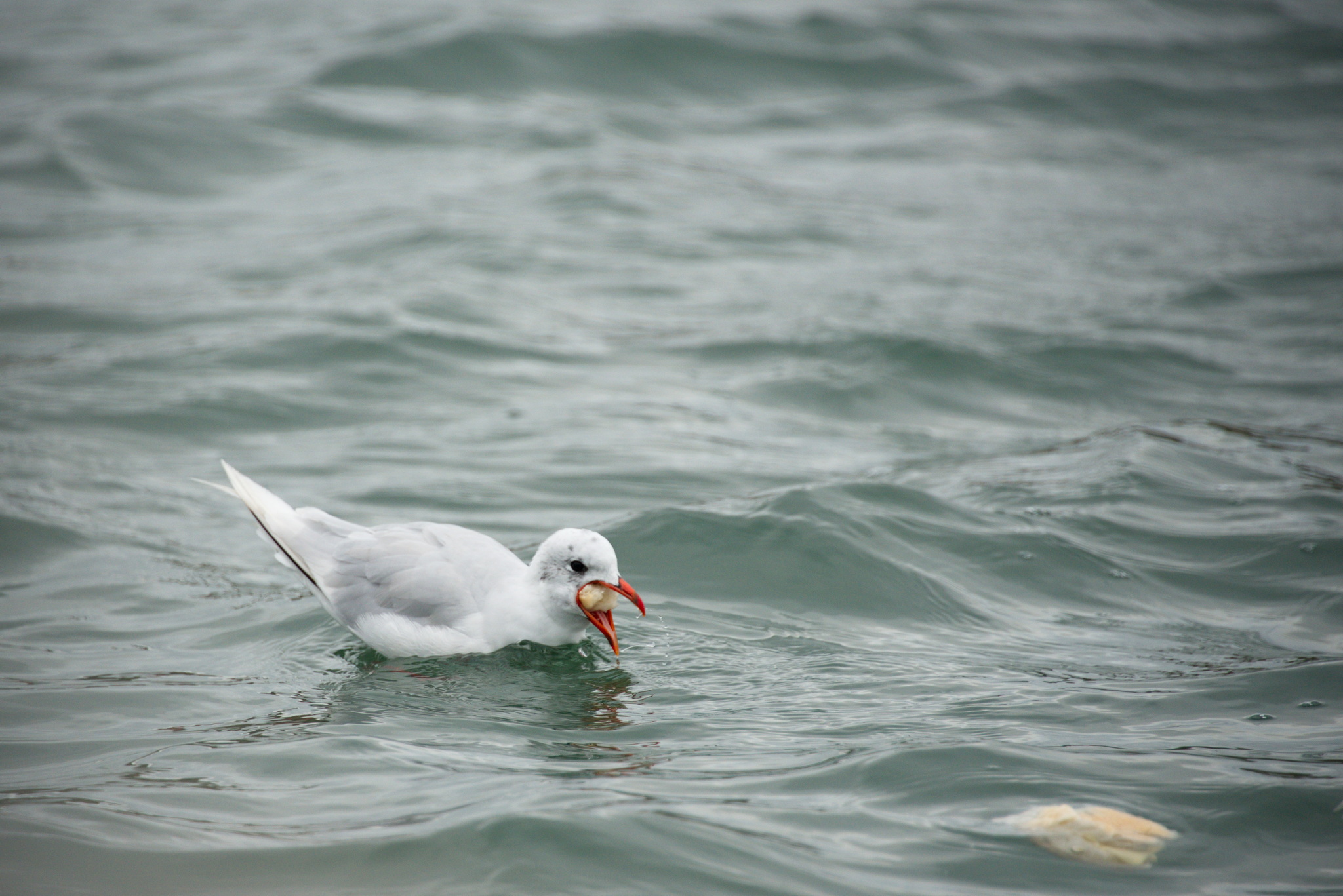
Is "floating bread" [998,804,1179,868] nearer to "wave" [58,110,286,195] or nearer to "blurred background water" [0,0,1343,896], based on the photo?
"blurred background water" [0,0,1343,896]

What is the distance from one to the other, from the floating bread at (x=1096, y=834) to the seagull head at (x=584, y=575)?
5.67 feet

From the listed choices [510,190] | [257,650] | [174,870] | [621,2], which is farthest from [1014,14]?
[174,870]

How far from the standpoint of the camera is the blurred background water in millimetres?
3881

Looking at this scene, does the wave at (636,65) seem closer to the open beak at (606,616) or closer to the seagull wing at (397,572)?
the seagull wing at (397,572)

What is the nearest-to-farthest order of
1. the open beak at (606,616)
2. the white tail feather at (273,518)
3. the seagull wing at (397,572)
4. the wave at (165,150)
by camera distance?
the open beak at (606,616), the seagull wing at (397,572), the white tail feather at (273,518), the wave at (165,150)

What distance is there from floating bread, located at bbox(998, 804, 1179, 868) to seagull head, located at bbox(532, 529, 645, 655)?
173 cm

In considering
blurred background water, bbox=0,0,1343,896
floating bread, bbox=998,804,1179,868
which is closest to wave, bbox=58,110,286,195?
blurred background water, bbox=0,0,1343,896

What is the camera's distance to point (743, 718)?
14.6 ft

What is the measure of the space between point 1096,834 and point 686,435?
4767 mm

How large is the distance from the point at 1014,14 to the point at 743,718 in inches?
697

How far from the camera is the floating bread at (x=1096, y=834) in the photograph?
11.9ft

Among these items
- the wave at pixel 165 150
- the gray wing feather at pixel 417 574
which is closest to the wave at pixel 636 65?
the wave at pixel 165 150

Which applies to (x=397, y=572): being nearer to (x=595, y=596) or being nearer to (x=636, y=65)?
(x=595, y=596)

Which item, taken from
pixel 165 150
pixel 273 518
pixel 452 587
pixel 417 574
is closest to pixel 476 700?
pixel 452 587
